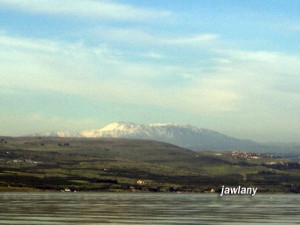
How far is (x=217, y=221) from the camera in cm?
6781

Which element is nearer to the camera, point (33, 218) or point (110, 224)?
point (110, 224)

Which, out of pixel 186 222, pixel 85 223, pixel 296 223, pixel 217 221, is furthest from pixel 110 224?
pixel 296 223

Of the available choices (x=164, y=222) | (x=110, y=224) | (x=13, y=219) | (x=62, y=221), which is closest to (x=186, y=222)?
(x=164, y=222)

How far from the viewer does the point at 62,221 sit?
209ft

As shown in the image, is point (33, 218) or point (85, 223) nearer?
point (85, 223)

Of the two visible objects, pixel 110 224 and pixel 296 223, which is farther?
pixel 296 223

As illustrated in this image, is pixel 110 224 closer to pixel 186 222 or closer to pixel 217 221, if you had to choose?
pixel 186 222

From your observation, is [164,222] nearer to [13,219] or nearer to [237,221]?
[237,221]

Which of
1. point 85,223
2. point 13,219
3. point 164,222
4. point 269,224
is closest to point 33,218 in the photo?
point 13,219

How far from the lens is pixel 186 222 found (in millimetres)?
65125

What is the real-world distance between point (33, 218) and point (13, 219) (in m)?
3.13

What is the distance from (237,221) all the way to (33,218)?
20.6 m

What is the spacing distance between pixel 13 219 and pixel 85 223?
25.5ft

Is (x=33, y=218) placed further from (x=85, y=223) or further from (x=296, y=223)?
(x=296, y=223)
